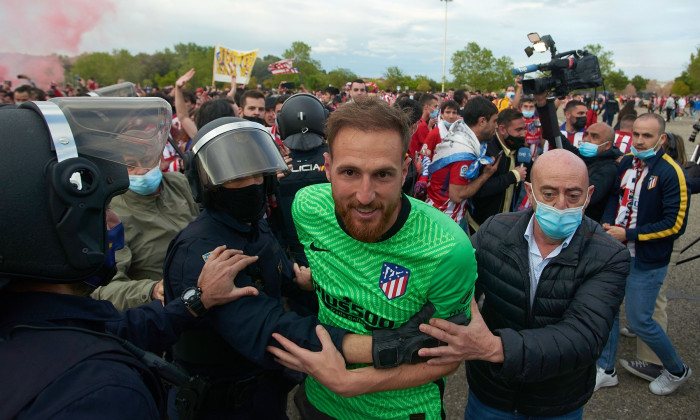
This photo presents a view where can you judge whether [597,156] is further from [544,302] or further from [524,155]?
[544,302]

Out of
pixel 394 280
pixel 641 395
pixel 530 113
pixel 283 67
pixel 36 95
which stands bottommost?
pixel 641 395

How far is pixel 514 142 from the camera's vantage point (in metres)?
4.70

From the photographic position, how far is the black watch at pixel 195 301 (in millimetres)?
1615

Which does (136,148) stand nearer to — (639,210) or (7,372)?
(7,372)

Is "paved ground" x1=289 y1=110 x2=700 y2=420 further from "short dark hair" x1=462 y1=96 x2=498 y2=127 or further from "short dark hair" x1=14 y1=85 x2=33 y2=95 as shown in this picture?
"short dark hair" x1=14 y1=85 x2=33 y2=95

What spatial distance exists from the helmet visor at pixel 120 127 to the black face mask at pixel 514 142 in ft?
13.5

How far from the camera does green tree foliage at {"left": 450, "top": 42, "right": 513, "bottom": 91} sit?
54.2 meters

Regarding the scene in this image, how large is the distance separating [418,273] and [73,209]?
1131mm

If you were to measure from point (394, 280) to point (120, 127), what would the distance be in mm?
1103

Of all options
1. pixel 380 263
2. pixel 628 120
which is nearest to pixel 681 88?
pixel 628 120

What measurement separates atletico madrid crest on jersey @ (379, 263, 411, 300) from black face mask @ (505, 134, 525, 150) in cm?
371

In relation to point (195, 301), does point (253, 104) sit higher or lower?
higher

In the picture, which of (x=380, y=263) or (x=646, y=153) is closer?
(x=380, y=263)

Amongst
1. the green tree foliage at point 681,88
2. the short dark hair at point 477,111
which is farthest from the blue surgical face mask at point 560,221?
the green tree foliage at point 681,88
